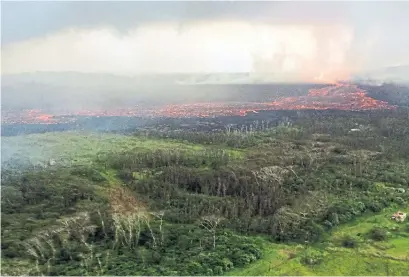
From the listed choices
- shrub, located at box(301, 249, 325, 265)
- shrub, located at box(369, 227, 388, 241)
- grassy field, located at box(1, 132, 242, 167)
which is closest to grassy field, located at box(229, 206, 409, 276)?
shrub, located at box(301, 249, 325, 265)

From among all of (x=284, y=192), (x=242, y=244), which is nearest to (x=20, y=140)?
(x=284, y=192)

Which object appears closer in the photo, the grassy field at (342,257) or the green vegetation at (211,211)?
the grassy field at (342,257)

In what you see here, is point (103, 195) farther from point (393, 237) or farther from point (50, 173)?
point (393, 237)

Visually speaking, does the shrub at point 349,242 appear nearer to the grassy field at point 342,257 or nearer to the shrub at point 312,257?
the grassy field at point 342,257

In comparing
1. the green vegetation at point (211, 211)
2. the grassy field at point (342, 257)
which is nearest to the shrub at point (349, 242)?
the green vegetation at point (211, 211)

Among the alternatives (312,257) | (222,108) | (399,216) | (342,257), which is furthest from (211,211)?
(222,108)

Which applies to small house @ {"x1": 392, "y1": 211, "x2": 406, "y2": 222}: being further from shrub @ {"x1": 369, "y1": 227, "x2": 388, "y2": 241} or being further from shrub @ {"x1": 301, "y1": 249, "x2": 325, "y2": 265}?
shrub @ {"x1": 301, "y1": 249, "x2": 325, "y2": 265}

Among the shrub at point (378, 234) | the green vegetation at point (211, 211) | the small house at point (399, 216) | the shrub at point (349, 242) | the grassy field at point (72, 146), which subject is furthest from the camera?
the grassy field at point (72, 146)
